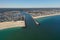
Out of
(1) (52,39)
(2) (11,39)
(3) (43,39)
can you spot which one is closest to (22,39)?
(2) (11,39)

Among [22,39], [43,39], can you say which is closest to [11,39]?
[22,39]

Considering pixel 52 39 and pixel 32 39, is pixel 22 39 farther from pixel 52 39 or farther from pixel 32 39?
pixel 52 39

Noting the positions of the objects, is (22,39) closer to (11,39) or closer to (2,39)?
(11,39)

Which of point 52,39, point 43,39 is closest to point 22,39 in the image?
point 43,39

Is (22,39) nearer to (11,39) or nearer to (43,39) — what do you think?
(11,39)

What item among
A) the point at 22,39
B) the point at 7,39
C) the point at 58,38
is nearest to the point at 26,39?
the point at 22,39

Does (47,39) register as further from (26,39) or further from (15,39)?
(15,39)
